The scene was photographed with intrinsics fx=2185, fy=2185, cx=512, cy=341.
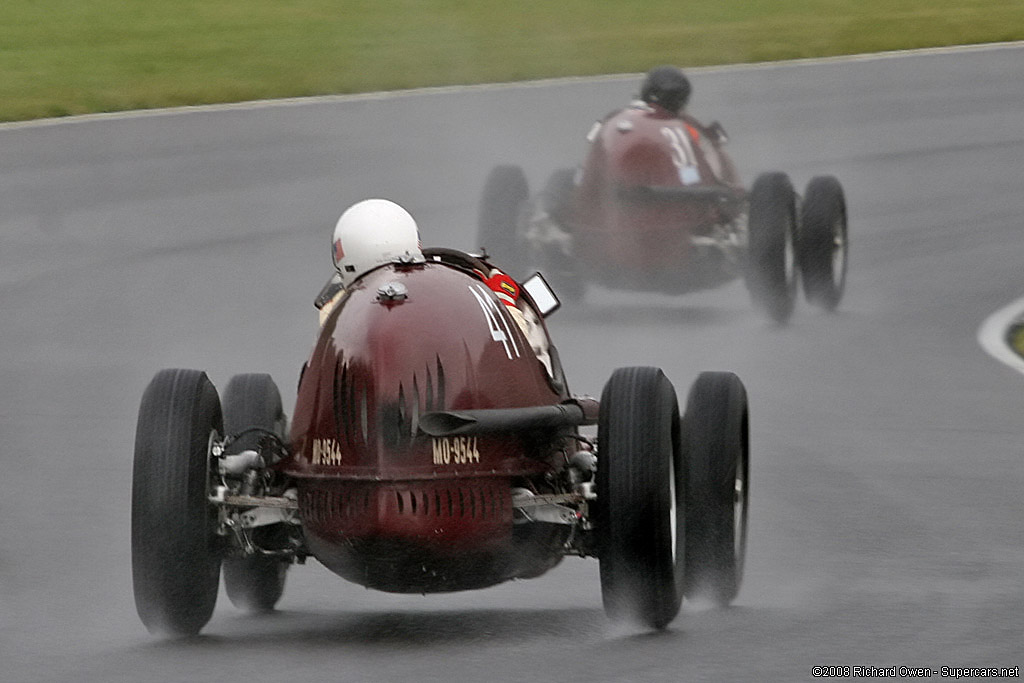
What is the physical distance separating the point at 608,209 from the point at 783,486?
522cm

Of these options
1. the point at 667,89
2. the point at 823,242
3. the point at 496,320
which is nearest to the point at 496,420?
the point at 496,320

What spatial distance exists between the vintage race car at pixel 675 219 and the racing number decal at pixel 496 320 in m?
7.65

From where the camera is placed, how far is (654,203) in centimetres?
1515

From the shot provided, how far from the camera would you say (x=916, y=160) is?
23.4 metres

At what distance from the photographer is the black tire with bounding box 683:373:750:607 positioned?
777 centimetres

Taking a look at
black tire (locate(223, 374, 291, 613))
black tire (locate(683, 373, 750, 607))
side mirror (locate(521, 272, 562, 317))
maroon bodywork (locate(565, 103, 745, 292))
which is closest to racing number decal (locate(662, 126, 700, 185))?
maroon bodywork (locate(565, 103, 745, 292))

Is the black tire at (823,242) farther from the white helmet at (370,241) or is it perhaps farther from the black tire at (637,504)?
the black tire at (637,504)

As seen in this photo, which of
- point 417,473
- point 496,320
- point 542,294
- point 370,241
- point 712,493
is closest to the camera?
point 417,473

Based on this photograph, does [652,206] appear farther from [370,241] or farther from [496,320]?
[496,320]

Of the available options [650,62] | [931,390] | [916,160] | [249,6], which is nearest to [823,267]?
[931,390]

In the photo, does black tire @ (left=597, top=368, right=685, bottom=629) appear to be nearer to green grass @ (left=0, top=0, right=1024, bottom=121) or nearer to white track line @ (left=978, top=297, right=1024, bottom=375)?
white track line @ (left=978, top=297, right=1024, bottom=375)

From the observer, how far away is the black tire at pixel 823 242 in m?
15.7

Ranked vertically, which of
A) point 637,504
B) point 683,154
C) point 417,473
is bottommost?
point 637,504

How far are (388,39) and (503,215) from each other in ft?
44.7
